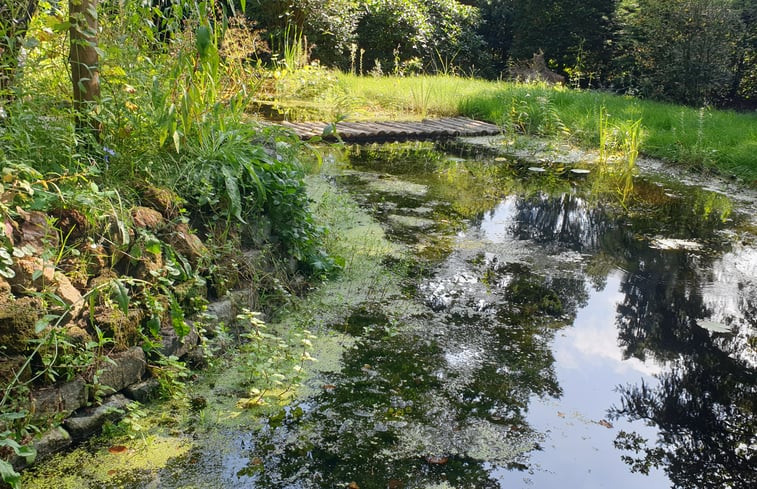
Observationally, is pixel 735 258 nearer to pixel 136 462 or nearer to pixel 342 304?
pixel 342 304

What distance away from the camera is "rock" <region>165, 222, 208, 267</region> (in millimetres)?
2814

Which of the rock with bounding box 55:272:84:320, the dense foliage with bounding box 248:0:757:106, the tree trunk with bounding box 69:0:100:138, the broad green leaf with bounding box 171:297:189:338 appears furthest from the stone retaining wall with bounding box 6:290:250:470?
the dense foliage with bounding box 248:0:757:106

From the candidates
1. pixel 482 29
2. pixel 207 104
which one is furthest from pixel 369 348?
pixel 482 29

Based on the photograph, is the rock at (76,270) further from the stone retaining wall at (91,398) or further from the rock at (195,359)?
the rock at (195,359)

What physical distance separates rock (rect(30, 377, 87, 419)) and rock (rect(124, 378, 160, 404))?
0.19 metres

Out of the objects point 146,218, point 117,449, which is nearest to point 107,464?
point 117,449

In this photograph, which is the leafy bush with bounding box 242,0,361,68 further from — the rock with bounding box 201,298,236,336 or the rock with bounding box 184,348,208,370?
the rock with bounding box 184,348,208,370

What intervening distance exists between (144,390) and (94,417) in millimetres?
224

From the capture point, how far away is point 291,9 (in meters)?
11.1

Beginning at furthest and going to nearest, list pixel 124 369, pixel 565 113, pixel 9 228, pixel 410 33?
pixel 410 33 → pixel 565 113 → pixel 124 369 → pixel 9 228

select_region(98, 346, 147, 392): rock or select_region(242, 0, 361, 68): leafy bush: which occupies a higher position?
select_region(242, 0, 361, 68): leafy bush

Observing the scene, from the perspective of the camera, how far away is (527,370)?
9.30ft

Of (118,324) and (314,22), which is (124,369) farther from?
(314,22)

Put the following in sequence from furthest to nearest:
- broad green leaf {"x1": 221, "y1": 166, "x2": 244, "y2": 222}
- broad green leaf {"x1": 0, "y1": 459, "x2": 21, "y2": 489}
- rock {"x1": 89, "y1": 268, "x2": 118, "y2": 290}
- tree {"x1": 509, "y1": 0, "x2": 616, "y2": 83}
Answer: tree {"x1": 509, "y1": 0, "x2": 616, "y2": 83} < broad green leaf {"x1": 221, "y1": 166, "x2": 244, "y2": 222} < rock {"x1": 89, "y1": 268, "x2": 118, "y2": 290} < broad green leaf {"x1": 0, "y1": 459, "x2": 21, "y2": 489}
